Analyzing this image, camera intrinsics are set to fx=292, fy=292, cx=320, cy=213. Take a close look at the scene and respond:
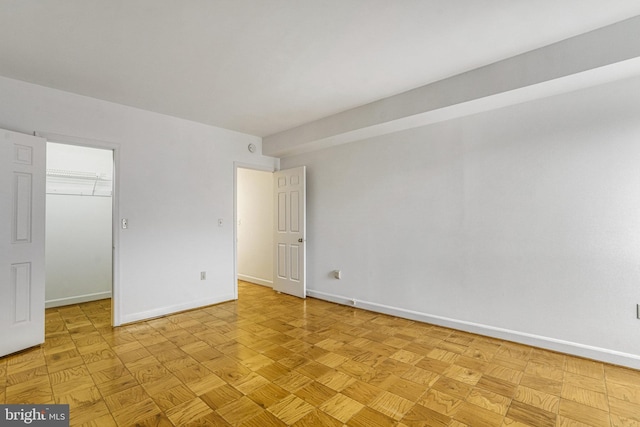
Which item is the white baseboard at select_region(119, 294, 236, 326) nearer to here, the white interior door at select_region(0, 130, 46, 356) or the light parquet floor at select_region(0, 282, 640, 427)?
the light parquet floor at select_region(0, 282, 640, 427)

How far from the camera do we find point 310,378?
7.50ft

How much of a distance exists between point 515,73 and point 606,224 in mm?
1523

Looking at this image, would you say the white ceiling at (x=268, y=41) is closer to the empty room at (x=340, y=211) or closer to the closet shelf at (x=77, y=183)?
the empty room at (x=340, y=211)

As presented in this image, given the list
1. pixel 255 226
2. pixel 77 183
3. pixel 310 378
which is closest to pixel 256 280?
pixel 255 226

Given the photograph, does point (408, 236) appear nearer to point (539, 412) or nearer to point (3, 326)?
point (539, 412)

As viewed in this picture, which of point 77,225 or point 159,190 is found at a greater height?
point 159,190

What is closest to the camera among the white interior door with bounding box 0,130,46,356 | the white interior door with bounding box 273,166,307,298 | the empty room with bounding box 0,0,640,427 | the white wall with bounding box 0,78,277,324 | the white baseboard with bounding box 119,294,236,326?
the empty room with bounding box 0,0,640,427

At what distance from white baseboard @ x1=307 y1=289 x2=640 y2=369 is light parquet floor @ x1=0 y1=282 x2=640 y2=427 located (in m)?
0.08

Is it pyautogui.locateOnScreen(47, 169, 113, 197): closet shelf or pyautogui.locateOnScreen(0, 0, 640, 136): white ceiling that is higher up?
pyautogui.locateOnScreen(0, 0, 640, 136): white ceiling

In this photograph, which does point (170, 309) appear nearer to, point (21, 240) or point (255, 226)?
point (21, 240)

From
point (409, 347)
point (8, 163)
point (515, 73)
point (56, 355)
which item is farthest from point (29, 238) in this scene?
point (515, 73)

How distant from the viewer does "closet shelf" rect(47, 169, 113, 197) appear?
13.8ft

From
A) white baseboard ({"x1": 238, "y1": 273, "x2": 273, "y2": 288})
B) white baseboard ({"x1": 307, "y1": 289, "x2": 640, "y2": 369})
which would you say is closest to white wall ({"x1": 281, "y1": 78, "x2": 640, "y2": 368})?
white baseboard ({"x1": 307, "y1": 289, "x2": 640, "y2": 369})

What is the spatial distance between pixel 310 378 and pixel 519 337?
2.13 metres
